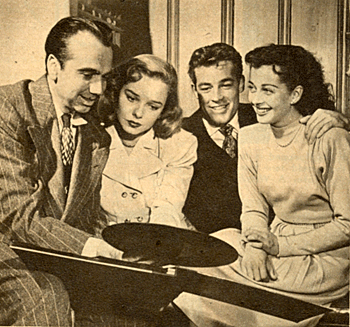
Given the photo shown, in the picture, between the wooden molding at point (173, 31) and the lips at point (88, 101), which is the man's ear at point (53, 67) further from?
the wooden molding at point (173, 31)

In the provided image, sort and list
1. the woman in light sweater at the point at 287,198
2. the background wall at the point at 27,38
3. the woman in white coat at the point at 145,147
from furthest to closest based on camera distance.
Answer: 1. the background wall at the point at 27,38
2. the woman in white coat at the point at 145,147
3. the woman in light sweater at the point at 287,198

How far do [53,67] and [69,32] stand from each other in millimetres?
252

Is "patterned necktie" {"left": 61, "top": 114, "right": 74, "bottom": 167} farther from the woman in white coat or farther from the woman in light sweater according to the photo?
the woman in light sweater

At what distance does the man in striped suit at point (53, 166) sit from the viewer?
12.0 feet

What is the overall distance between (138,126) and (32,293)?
1266mm

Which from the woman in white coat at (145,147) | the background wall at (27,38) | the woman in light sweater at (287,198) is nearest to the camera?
the woman in light sweater at (287,198)

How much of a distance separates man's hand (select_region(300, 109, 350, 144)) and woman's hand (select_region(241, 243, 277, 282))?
2.58 feet

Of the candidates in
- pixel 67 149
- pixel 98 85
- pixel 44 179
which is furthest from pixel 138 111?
pixel 44 179

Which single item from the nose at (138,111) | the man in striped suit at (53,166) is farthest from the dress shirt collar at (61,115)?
the nose at (138,111)

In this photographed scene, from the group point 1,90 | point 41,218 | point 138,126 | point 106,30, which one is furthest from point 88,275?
point 106,30

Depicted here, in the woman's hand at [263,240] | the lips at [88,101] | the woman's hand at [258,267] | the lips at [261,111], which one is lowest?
the woman's hand at [258,267]

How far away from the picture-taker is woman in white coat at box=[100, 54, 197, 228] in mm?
3684

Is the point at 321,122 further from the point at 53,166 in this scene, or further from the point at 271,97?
the point at 53,166

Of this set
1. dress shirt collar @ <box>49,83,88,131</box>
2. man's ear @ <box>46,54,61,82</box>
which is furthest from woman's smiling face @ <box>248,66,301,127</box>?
man's ear @ <box>46,54,61,82</box>
